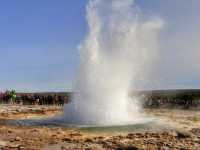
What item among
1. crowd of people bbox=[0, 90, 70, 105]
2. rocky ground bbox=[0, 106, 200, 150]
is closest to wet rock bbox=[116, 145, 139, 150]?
rocky ground bbox=[0, 106, 200, 150]

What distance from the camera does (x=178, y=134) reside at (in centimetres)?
1877

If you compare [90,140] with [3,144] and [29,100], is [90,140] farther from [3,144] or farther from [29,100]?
[29,100]

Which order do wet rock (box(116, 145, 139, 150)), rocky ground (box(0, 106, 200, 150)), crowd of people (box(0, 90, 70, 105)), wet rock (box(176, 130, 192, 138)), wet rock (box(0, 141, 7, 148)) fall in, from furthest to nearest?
crowd of people (box(0, 90, 70, 105)) → wet rock (box(176, 130, 192, 138)) → wet rock (box(0, 141, 7, 148)) → rocky ground (box(0, 106, 200, 150)) → wet rock (box(116, 145, 139, 150))

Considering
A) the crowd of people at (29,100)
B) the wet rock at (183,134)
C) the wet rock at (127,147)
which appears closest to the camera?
the wet rock at (127,147)

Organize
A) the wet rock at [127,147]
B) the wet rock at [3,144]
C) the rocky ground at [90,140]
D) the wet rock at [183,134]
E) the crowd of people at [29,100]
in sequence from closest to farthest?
the wet rock at [127,147]
the rocky ground at [90,140]
the wet rock at [3,144]
the wet rock at [183,134]
the crowd of people at [29,100]

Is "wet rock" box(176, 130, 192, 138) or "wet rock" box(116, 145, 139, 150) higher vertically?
"wet rock" box(176, 130, 192, 138)

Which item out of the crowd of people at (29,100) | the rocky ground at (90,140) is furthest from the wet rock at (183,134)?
the crowd of people at (29,100)

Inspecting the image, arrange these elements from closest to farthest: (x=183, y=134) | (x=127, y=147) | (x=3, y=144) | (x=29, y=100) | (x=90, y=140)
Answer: (x=127, y=147), (x=3, y=144), (x=90, y=140), (x=183, y=134), (x=29, y=100)

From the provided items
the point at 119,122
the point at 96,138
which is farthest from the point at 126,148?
the point at 119,122

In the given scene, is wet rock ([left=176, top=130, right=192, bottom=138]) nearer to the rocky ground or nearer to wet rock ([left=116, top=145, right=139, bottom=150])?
the rocky ground

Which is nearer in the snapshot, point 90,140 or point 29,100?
point 90,140

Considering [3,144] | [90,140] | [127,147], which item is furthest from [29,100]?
[127,147]

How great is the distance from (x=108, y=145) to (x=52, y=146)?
185 cm

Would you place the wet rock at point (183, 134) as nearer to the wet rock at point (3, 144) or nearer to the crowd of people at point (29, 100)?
the wet rock at point (3, 144)
